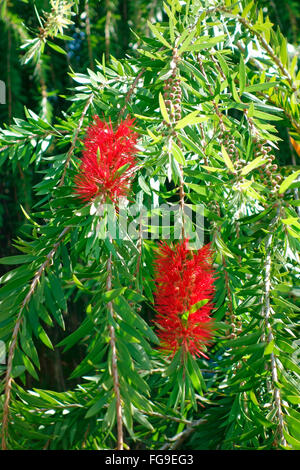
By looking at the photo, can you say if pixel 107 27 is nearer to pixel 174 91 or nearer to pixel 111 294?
pixel 174 91

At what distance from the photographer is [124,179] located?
481mm

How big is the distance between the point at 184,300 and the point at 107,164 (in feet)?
0.52

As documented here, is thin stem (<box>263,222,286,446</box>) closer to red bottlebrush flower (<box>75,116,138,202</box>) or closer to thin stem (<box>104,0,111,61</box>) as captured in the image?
red bottlebrush flower (<box>75,116,138,202</box>)

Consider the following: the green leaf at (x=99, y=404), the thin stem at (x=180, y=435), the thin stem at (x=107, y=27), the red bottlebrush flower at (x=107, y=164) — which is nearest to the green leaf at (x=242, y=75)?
the red bottlebrush flower at (x=107, y=164)

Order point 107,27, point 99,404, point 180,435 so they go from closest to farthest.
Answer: point 99,404
point 180,435
point 107,27

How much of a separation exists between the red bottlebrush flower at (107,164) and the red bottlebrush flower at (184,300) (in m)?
0.09

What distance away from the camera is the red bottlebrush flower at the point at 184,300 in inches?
18.0

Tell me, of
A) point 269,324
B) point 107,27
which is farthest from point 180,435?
point 107,27

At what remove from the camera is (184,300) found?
461mm

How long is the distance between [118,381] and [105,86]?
1.52ft

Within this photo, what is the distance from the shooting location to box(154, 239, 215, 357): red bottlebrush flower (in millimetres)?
456

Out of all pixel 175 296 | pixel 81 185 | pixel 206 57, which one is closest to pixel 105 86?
pixel 206 57

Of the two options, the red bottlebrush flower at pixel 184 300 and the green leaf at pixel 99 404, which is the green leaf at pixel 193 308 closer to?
the red bottlebrush flower at pixel 184 300
